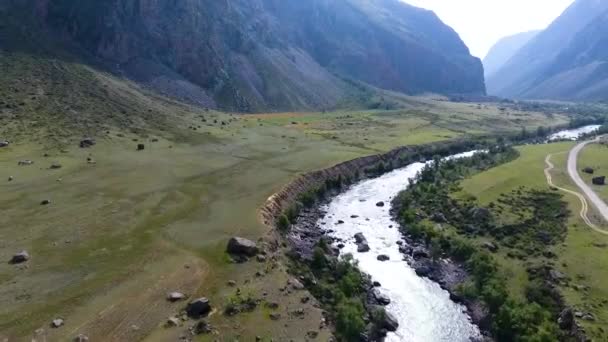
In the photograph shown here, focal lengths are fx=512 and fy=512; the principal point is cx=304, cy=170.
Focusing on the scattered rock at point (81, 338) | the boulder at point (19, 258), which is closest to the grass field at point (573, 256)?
the scattered rock at point (81, 338)

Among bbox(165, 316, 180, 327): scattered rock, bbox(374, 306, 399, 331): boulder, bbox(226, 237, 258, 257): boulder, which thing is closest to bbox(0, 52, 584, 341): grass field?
bbox(165, 316, 180, 327): scattered rock

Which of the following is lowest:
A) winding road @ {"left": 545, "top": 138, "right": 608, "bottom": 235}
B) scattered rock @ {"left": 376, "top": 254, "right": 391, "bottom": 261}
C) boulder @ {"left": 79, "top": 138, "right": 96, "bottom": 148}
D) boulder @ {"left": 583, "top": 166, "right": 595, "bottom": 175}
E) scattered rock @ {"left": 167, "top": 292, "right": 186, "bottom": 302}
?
scattered rock @ {"left": 167, "top": 292, "right": 186, "bottom": 302}

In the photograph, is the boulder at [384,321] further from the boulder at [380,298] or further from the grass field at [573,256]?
the grass field at [573,256]

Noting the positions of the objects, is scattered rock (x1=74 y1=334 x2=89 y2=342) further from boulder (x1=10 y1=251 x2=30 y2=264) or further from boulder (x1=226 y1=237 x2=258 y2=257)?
boulder (x1=226 y1=237 x2=258 y2=257)

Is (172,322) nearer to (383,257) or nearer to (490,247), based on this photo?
(383,257)

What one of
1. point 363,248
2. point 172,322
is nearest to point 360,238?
point 363,248

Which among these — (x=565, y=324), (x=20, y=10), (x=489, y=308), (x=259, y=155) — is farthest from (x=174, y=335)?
(x=20, y=10)
